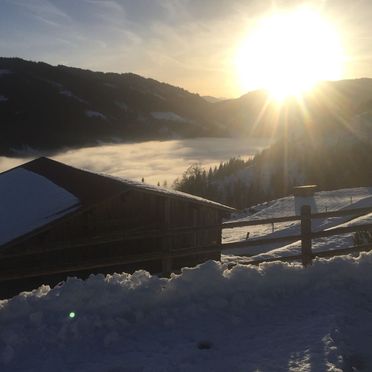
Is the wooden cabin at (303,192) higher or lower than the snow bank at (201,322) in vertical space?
lower

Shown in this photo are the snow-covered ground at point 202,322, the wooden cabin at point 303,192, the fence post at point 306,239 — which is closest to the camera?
the snow-covered ground at point 202,322

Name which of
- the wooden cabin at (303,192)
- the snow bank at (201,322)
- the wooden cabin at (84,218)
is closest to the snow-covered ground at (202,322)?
the snow bank at (201,322)

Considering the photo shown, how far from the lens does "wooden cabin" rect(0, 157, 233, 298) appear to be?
620 inches

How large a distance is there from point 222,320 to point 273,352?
3.28 feet

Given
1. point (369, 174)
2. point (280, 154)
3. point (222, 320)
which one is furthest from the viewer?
point (280, 154)

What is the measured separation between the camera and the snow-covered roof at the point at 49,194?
16469 millimetres

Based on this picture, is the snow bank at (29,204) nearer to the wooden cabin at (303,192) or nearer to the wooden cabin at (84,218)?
the wooden cabin at (84,218)

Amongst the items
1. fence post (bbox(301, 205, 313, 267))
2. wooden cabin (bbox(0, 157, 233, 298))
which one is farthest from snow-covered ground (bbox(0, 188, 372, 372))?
wooden cabin (bbox(0, 157, 233, 298))

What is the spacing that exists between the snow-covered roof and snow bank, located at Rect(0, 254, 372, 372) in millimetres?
10084

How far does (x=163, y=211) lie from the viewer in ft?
63.0

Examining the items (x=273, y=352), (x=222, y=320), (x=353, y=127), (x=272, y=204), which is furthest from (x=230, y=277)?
(x=353, y=127)

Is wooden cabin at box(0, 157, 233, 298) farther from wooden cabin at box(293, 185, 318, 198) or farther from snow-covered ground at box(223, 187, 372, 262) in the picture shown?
wooden cabin at box(293, 185, 318, 198)

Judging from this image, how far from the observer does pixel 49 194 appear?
1883 centimetres

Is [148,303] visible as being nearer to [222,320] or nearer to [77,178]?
[222,320]
